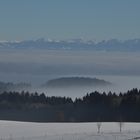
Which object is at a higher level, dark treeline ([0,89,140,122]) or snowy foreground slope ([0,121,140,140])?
dark treeline ([0,89,140,122])

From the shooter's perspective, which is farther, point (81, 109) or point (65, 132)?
point (81, 109)

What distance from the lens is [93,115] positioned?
114 m

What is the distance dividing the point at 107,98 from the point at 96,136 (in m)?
54.4

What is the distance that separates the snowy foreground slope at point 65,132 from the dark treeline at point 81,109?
84.8 feet

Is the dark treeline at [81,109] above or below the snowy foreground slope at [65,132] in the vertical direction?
above

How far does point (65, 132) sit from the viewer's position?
249 ft

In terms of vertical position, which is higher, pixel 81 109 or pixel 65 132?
pixel 81 109

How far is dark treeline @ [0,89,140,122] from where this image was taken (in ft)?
370

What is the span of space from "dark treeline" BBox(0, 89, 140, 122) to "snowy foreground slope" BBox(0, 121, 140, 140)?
2586cm

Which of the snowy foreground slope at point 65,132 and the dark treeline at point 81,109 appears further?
the dark treeline at point 81,109

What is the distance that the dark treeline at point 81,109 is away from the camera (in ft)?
370

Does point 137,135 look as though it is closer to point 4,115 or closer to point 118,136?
point 118,136

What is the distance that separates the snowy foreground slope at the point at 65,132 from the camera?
66.4m

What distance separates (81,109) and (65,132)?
41.6 metres
